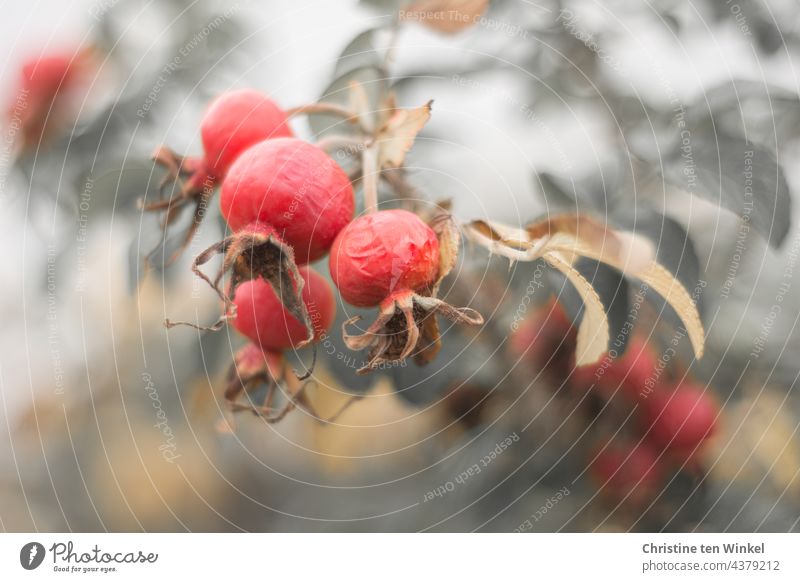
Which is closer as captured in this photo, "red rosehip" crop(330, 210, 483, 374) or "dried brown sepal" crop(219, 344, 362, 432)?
"red rosehip" crop(330, 210, 483, 374)

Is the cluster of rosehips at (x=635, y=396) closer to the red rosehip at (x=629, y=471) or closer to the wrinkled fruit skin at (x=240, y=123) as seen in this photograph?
the red rosehip at (x=629, y=471)

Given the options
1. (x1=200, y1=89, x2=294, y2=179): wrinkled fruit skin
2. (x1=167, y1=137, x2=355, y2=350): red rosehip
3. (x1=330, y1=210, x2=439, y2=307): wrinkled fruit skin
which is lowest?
(x1=330, y1=210, x2=439, y2=307): wrinkled fruit skin

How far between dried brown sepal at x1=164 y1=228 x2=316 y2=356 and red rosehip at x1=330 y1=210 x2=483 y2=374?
3 cm

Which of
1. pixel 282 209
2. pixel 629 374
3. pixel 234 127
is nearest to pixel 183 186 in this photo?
pixel 234 127

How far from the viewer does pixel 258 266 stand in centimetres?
53

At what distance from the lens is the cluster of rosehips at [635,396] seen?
69cm

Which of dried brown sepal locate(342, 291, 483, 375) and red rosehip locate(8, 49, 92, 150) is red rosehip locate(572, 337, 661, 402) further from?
red rosehip locate(8, 49, 92, 150)

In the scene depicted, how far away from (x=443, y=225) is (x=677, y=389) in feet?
1.12

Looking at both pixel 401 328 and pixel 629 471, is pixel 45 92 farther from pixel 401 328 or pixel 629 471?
→ pixel 629 471

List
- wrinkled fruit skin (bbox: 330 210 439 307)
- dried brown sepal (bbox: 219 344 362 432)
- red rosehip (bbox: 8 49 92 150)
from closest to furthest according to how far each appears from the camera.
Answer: wrinkled fruit skin (bbox: 330 210 439 307), dried brown sepal (bbox: 219 344 362 432), red rosehip (bbox: 8 49 92 150)

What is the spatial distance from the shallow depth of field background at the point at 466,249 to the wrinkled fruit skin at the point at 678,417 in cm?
3

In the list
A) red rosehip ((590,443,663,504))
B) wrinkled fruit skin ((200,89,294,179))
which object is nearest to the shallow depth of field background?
red rosehip ((590,443,663,504))

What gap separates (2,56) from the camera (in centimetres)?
77

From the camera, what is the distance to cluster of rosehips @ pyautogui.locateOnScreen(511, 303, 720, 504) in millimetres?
694
